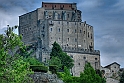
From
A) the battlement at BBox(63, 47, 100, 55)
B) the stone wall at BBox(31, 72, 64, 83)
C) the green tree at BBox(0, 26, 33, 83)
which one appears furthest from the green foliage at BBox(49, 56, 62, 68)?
the green tree at BBox(0, 26, 33, 83)

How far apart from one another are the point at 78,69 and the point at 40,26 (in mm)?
15405

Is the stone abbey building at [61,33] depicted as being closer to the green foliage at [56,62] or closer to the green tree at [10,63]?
the green foliage at [56,62]

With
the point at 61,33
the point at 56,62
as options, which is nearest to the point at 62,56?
the point at 56,62

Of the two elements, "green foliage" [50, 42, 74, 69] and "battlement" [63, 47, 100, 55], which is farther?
"battlement" [63, 47, 100, 55]

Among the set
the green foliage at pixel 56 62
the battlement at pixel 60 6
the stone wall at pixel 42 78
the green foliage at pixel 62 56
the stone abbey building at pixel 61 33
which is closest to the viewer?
the stone wall at pixel 42 78

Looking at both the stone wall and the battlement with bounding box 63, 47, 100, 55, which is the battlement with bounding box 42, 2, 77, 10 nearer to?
the battlement with bounding box 63, 47, 100, 55

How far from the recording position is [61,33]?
106875mm

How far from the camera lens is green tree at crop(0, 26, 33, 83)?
94.1 ft

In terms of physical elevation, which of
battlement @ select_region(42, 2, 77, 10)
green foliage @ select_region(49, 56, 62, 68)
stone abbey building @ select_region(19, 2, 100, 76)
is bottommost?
green foliage @ select_region(49, 56, 62, 68)

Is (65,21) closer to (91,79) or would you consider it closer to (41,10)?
(41,10)

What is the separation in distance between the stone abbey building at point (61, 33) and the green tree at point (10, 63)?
66.0 m

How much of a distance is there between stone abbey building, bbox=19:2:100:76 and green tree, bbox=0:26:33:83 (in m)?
66.0

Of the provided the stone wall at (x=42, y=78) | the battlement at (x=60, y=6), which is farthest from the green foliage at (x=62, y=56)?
the stone wall at (x=42, y=78)

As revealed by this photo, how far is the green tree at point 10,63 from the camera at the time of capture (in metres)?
28.7
